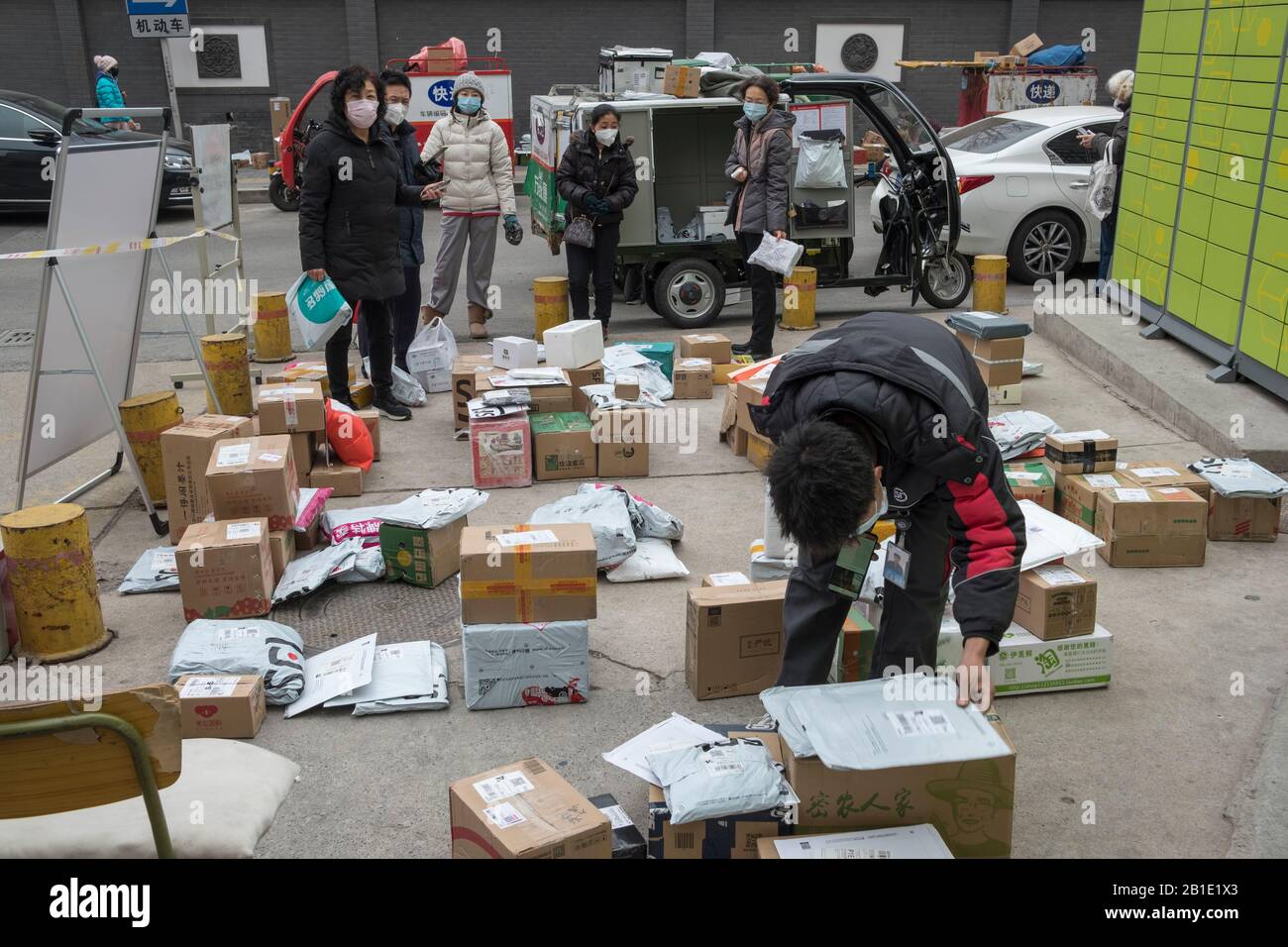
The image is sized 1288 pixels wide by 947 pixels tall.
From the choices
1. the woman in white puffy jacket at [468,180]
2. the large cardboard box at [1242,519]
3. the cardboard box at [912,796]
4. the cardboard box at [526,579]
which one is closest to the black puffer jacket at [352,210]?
the woman in white puffy jacket at [468,180]

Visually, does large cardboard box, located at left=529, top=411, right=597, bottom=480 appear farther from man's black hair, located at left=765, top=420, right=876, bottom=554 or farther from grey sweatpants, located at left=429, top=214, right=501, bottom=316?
man's black hair, located at left=765, top=420, right=876, bottom=554

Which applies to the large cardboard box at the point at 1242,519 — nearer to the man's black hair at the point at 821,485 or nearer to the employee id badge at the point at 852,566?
the employee id badge at the point at 852,566

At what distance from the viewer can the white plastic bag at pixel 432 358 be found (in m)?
8.67

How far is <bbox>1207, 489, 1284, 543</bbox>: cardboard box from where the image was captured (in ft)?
19.7

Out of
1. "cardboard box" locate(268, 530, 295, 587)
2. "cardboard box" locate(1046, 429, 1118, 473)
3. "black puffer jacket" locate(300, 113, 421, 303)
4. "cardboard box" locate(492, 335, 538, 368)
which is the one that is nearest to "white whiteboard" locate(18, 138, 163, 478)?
"black puffer jacket" locate(300, 113, 421, 303)

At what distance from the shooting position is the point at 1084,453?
618 centimetres

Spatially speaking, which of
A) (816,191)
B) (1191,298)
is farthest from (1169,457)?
(816,191)

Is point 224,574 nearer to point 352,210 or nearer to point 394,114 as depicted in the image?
point 352,210

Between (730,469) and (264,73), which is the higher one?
(264,73)

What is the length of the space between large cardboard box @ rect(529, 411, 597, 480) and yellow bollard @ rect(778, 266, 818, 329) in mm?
3632

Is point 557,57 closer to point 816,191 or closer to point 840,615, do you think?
point 816,191

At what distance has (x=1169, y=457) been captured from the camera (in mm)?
7031

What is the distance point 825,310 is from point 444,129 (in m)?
4.03

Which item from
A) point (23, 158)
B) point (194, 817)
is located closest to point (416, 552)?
point (194, 817)
